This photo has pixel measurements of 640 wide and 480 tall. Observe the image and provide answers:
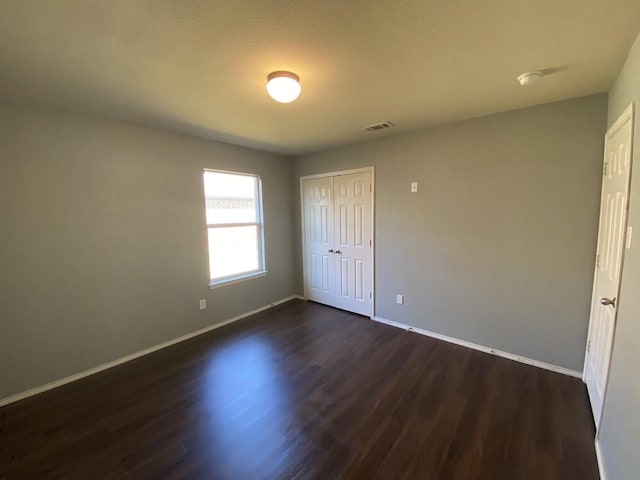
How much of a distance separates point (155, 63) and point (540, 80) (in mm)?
2597

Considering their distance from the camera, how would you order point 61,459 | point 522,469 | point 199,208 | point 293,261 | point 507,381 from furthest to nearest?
point 293,261 < point 199,208 < point 507,381 < point 61,459 < point 522,469

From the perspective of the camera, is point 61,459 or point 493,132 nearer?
point 61,459

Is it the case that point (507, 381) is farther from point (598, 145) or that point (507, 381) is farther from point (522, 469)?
point (598, 145)

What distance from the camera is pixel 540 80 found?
1908 mm

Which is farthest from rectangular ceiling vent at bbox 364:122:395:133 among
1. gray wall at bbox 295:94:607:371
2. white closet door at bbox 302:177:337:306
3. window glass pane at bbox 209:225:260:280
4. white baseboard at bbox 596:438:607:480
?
white baseboard at bbox 596:438:607:480

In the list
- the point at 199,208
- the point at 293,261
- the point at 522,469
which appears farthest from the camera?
the point at 293,261

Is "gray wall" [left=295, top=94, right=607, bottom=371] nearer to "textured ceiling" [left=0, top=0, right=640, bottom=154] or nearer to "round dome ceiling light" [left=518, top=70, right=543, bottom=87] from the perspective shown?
"textured ceiling" [left=0, top=0, right=640, bottom=154]

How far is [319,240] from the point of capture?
424 cm

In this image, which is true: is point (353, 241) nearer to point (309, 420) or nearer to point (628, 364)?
point (309, 420)

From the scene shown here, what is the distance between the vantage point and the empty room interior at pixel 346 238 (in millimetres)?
1410

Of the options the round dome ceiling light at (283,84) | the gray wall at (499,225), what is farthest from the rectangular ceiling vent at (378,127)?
the round dome ceiling light at (283,84)

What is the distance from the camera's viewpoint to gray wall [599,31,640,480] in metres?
1.17

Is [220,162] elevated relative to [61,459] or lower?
elevated

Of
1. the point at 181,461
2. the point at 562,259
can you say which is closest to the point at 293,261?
the point at 181,461
